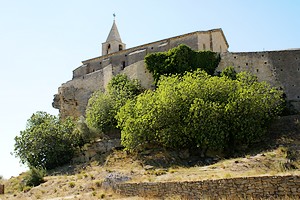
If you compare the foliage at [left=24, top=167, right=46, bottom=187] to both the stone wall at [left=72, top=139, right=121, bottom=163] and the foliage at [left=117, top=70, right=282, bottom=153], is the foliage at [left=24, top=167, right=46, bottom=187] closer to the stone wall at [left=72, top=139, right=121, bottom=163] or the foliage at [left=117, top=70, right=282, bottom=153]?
the stone wall at [left=72, top=139, right=121, bottom=163]

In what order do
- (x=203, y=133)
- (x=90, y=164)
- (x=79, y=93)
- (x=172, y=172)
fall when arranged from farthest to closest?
(x=79, y=93) < (x=90, y=164) < (x=203, y=133) < (x=172, y=172)

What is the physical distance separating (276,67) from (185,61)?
328 inches

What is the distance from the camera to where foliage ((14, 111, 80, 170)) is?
31156 millimetres

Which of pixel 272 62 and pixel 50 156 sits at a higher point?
pixel 272 62

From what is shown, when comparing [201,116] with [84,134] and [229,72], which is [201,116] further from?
[84,134]

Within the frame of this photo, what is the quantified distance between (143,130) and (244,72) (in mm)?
10556

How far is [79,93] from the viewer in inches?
1759

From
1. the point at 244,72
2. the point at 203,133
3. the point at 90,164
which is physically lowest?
the point at 90,164

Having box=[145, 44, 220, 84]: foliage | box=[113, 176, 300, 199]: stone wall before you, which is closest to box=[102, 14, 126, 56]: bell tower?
box=[145, 44, 220, 84]: foliage

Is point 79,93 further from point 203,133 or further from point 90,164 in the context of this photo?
point 203,133

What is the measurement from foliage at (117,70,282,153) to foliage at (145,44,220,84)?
21.6ft

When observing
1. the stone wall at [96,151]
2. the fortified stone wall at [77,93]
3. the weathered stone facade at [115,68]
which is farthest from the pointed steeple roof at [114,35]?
the stone wall at [96,151]

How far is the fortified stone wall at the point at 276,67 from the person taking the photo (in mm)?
33656

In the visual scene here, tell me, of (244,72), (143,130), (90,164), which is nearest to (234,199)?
(143,130)
